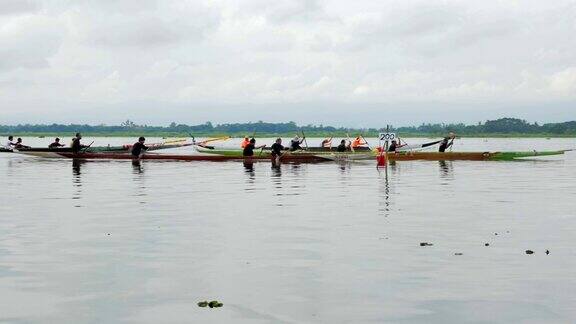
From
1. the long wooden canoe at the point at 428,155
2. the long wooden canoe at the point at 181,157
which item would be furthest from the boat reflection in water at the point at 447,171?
the long wooden canoe at the point at 181,157

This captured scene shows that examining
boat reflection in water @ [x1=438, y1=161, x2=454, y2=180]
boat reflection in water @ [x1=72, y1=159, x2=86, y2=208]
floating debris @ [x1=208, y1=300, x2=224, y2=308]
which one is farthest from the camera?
boat reflection in water @ [x1=438, y1=161, x2=454, y2=180]

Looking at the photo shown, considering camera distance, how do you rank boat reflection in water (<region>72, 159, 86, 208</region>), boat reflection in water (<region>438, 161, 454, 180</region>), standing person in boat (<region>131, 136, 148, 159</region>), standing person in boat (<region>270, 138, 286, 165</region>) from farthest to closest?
standing person in boat (<region>131, 136, 148, 159</region>) < standing person in boat (<region>270, 138, 286, 165</region>) < boat reflection in water (<region>438, 161, 454, 180</region>) < boat reflection in water (<region>72, 159, 86, 208</region>)

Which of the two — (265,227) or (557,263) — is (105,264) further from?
(557,263)

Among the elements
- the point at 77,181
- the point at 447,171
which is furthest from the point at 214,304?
the point at 447,171

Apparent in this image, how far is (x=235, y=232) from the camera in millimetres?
20422

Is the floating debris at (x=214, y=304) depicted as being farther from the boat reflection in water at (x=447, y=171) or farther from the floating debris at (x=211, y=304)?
the boat reflection in water at (x=447, y=171)

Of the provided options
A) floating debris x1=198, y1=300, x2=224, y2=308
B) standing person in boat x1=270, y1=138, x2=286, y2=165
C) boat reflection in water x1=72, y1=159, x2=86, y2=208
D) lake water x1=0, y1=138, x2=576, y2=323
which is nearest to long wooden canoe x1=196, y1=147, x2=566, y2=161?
standing person in boat x1=270, y1=138, x2=286, y2=165

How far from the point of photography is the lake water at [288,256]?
11844 mm

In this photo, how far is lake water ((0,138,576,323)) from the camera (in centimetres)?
1184

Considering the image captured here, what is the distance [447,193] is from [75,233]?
1768 centimetres

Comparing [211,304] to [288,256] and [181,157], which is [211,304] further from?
[181,157]

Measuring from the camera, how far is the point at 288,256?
654 inches

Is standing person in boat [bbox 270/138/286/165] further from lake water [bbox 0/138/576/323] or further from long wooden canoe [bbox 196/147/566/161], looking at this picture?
lake water [bbox 0/138/576/323]

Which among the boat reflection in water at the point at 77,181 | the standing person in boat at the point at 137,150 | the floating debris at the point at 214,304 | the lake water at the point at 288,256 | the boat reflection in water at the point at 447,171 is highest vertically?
the standing person in boat at the point at 137,150
